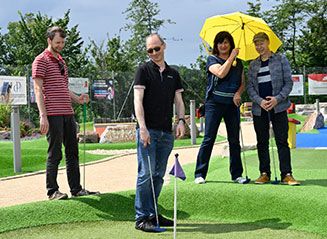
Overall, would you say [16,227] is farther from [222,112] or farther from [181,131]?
[222,112]

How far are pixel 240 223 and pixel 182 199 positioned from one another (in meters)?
0.63

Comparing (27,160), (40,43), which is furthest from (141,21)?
(27,160)

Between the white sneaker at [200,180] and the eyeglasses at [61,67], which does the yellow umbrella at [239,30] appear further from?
the eyeglasses at [61,67]

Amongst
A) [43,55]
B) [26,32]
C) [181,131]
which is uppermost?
[26,32]

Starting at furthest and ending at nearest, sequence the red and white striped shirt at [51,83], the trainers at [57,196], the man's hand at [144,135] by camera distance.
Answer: the trainers at [57,196], the red and white striped shirt at [51,83], the man's hand at [144,135]

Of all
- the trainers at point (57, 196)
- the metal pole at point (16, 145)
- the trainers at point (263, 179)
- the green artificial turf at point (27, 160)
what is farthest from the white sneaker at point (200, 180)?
the metal pole at point (16, 145)

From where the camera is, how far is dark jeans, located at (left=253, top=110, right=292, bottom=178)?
5.25m

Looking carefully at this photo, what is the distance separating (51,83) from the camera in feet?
16.1

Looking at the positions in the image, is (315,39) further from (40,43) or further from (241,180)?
(241,180)

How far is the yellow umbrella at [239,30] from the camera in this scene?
18.9 feet

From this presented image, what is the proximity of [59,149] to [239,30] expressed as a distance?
2346 mm

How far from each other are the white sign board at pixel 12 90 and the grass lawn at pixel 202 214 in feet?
47.0

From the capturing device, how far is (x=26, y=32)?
33906 millimetres

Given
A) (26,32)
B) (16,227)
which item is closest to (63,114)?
(16,227)
